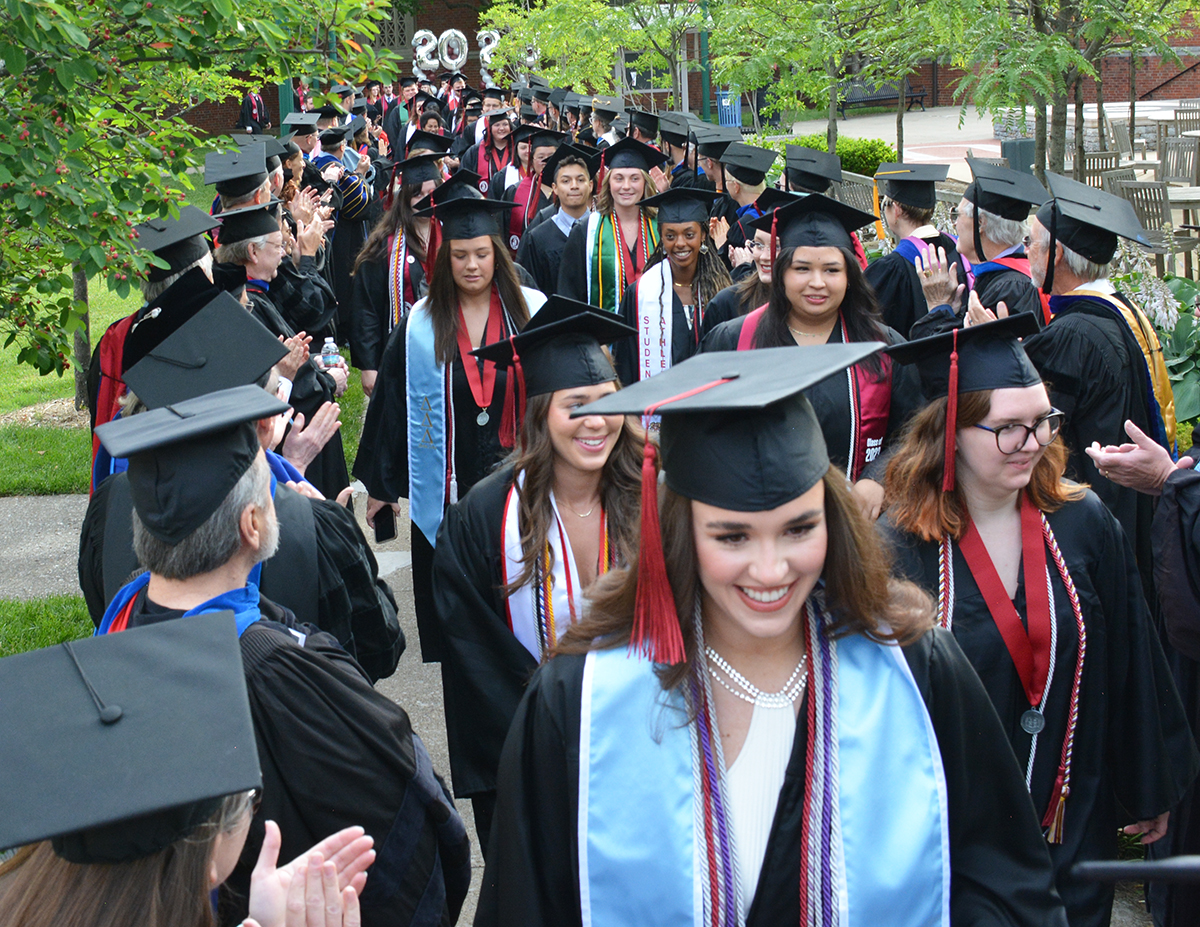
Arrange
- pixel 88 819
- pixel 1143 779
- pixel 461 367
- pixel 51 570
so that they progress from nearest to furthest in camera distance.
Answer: pixel 88 819 → pixel 1143 779 → pixel 461 367 → pixel 51 570

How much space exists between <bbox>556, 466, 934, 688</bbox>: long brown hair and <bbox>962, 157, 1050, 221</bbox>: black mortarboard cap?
3975 mm

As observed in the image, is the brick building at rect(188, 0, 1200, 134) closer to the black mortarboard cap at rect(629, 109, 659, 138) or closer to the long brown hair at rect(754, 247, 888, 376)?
the black mortarboard cap at rect(629, 109, 659, 138)

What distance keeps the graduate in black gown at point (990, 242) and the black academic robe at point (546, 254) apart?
9.96 ft

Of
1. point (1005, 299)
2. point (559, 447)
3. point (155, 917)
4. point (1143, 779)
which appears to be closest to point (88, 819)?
point (155, 917)

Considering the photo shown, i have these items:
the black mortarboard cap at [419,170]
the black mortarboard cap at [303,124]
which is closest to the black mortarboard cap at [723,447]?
the black mortarboard cap at [419,170]

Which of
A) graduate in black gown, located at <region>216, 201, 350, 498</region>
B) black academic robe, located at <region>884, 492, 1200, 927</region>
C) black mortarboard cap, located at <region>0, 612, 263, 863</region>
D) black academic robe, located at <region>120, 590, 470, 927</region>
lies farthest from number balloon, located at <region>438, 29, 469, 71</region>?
black mortarboard cap, located at <region>0, 612, 263, 863</region>

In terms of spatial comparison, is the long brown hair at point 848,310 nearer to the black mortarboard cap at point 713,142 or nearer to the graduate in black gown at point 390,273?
the graduate in black gown at point 390,273

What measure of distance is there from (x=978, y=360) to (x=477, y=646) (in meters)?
1.58

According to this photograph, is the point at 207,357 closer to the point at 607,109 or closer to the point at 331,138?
the point at 331,138

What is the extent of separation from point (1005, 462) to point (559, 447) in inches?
49.2

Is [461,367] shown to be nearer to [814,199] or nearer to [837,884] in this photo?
[814,199]

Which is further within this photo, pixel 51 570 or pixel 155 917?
pixel 51 570

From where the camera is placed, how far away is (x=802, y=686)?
2.14 m

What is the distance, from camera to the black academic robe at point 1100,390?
4.15 m
